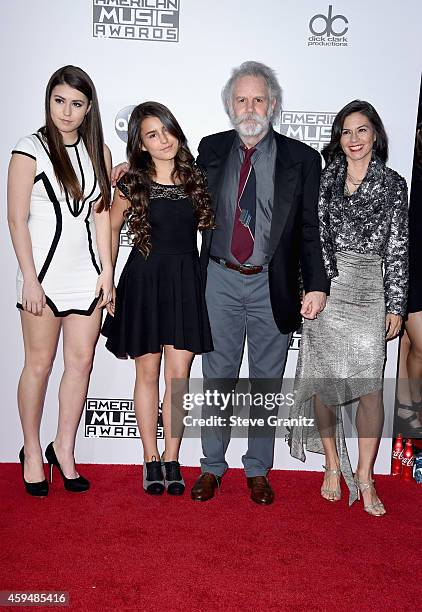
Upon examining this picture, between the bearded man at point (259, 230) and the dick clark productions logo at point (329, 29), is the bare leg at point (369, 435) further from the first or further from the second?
the dick clark productions logo at point (329, 29)

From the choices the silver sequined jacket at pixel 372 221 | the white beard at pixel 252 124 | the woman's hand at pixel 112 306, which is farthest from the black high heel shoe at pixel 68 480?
the white beard at pixel 252 124

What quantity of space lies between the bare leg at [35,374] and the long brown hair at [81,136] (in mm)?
561

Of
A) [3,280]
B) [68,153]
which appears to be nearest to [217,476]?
[3,280]

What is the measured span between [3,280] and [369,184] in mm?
1861

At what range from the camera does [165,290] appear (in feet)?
10.5

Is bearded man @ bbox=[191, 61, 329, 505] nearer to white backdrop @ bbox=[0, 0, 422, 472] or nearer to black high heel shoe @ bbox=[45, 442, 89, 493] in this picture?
white backdrop @ bbox=[0, 0, 422, 472]

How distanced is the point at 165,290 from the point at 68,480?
1032mm

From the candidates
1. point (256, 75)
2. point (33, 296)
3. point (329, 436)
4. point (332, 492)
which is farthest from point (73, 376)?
point (256, 75)

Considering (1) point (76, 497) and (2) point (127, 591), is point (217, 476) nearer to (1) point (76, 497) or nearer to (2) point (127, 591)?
(1) point (76, 497)

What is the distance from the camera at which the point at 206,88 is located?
344cm

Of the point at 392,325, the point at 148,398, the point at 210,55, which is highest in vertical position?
the point at 210,55

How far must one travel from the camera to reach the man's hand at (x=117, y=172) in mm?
3292

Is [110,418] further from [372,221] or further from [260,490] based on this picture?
[372,221]

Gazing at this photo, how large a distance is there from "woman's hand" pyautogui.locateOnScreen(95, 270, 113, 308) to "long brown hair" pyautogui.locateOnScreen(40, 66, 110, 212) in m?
0.30
